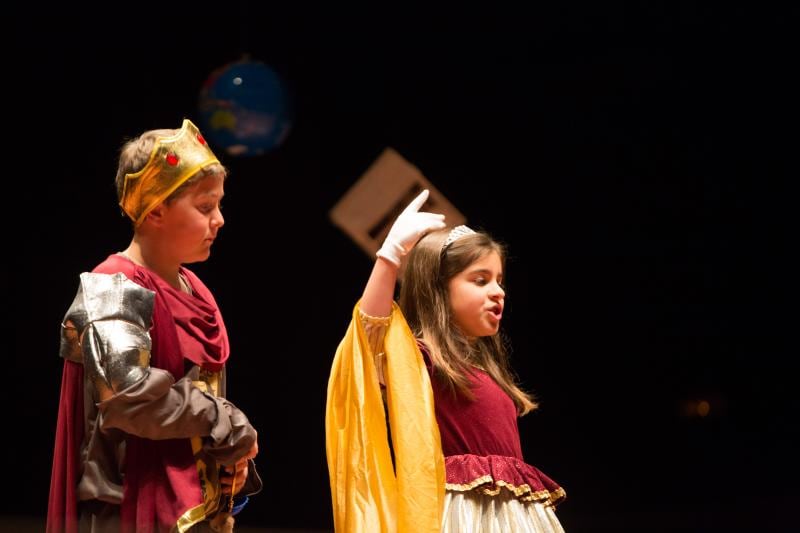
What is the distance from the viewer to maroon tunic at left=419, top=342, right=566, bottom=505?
Answer: 1.99 m

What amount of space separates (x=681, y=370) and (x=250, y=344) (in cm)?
136

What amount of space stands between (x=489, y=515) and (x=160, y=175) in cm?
82

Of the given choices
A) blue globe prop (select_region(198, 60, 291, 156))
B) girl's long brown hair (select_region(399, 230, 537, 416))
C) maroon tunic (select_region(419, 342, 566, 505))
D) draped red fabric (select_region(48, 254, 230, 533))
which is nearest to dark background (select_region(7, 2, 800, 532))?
blue globe prop (select_region(198, 60, 291, 156))

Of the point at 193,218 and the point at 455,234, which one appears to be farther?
the point at 455,234

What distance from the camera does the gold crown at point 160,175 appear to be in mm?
1718

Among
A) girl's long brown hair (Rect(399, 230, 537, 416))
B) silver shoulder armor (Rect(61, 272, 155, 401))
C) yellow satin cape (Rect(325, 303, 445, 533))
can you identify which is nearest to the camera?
silver shoulder armor (Rect(61, 272, 155, 401))

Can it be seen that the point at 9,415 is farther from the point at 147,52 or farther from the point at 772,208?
the point at 772,208

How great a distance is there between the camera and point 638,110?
11.2ft

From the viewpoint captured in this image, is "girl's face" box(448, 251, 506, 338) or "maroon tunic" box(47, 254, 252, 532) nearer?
"maroon tunic" box(47, 254, 252, 532)

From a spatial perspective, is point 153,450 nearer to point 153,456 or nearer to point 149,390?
point 153,456

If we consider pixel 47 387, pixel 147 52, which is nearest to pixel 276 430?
pixel 47 387

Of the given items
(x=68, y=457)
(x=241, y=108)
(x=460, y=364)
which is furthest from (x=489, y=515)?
(x=241, y=108)

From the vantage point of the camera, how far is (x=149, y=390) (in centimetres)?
154

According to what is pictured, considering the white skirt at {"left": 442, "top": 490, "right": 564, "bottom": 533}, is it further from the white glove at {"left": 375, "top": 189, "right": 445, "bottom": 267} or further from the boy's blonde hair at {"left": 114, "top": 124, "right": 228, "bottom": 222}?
the boy's blonde hair at {"left": 114, "top": 124, "right": 228, "bottom": 222}
